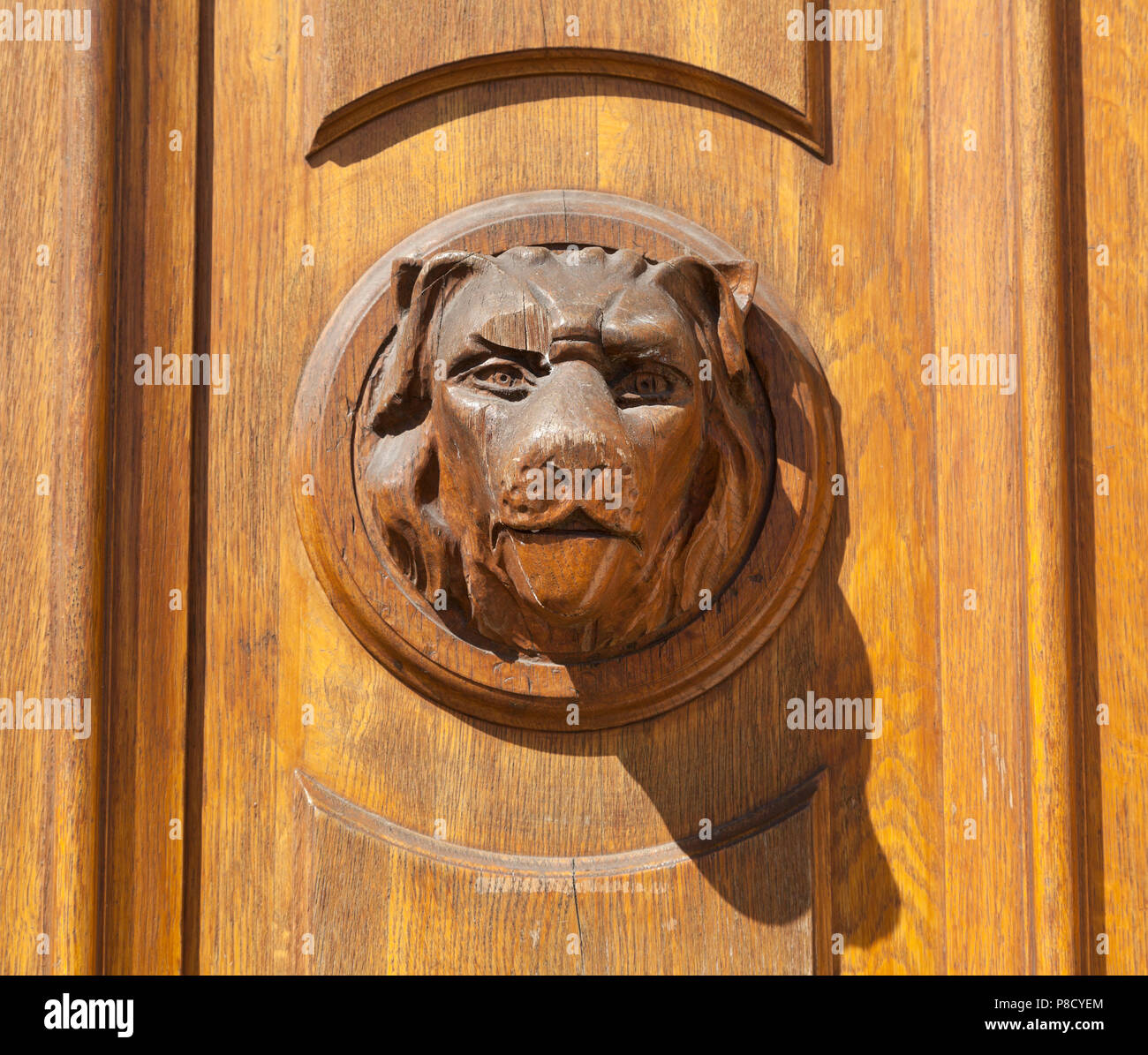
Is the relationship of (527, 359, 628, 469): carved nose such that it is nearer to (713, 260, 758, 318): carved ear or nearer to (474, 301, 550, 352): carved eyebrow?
(474, 301, 550, 352): carved eyebrow

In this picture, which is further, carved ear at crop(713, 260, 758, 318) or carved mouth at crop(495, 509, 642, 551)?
carved ear at crop(713, 260, 758, 318)

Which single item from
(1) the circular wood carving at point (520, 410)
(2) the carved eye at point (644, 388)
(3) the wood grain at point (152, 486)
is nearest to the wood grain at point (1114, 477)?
(1) the circular wood carving at point (520, 410)

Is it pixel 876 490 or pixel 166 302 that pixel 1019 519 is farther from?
pixel 166 302

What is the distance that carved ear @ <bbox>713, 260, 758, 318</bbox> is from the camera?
3.07 ft

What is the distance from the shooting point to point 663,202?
0.99 meters

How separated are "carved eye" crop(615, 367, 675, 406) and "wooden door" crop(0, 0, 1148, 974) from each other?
0.11 feet

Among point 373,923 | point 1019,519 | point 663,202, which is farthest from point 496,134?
point 373,923

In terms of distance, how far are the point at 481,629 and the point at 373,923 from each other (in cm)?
24

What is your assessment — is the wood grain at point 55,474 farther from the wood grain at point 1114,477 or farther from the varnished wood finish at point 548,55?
the wood grain at point 1114,477

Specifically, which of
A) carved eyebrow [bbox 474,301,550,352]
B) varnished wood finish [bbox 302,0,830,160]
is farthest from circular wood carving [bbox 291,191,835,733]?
varnished wood finish [bbox 302,0,830,160]

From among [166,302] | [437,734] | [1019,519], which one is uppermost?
[166,302]

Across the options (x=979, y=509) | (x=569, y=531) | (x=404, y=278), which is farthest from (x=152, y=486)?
(x=979, y=509)

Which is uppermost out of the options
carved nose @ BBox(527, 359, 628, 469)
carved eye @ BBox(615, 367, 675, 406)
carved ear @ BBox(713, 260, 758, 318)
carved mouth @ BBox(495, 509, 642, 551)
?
carved ear @ BBox(713, 260, 758, 318)

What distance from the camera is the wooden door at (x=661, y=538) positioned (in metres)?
0.93
